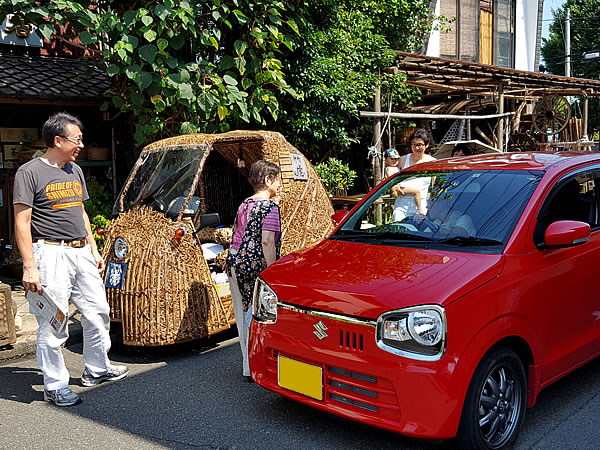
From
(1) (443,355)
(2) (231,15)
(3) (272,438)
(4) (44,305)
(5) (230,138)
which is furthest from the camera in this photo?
(2) (231,15)

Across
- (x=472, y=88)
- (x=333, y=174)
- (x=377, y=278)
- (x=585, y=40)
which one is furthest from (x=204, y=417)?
(x=585, y=40)

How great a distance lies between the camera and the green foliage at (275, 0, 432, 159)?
897 cm

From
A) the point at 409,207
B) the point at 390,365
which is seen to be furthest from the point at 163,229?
the point at 390,365

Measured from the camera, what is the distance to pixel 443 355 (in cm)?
295

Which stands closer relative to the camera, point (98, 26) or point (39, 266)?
point (39, 266)

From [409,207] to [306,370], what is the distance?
1.54 metres

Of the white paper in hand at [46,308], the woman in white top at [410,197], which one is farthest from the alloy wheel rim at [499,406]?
the white paper in hand at [46,308]

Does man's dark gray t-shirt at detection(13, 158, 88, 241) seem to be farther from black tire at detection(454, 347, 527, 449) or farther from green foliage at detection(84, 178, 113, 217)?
green foliage at detection(84, 178, 113, 217)

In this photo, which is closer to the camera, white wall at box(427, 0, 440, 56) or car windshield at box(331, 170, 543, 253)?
car windshield at box(331, 170, 543, 253)

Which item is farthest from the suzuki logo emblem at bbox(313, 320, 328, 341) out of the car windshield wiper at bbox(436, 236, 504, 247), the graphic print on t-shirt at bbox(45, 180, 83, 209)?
the graphic print on t-shirt at bbox(45, 180, 83, 209)

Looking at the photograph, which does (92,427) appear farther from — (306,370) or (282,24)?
(282,24)

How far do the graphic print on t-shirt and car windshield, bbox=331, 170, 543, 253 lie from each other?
1953 mm

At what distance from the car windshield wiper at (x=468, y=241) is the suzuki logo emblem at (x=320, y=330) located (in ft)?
3.26

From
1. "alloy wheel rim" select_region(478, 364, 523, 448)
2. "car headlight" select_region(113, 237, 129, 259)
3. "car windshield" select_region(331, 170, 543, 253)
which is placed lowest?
"alloy wheel rim" select_region(478, 364, 523, 448)
